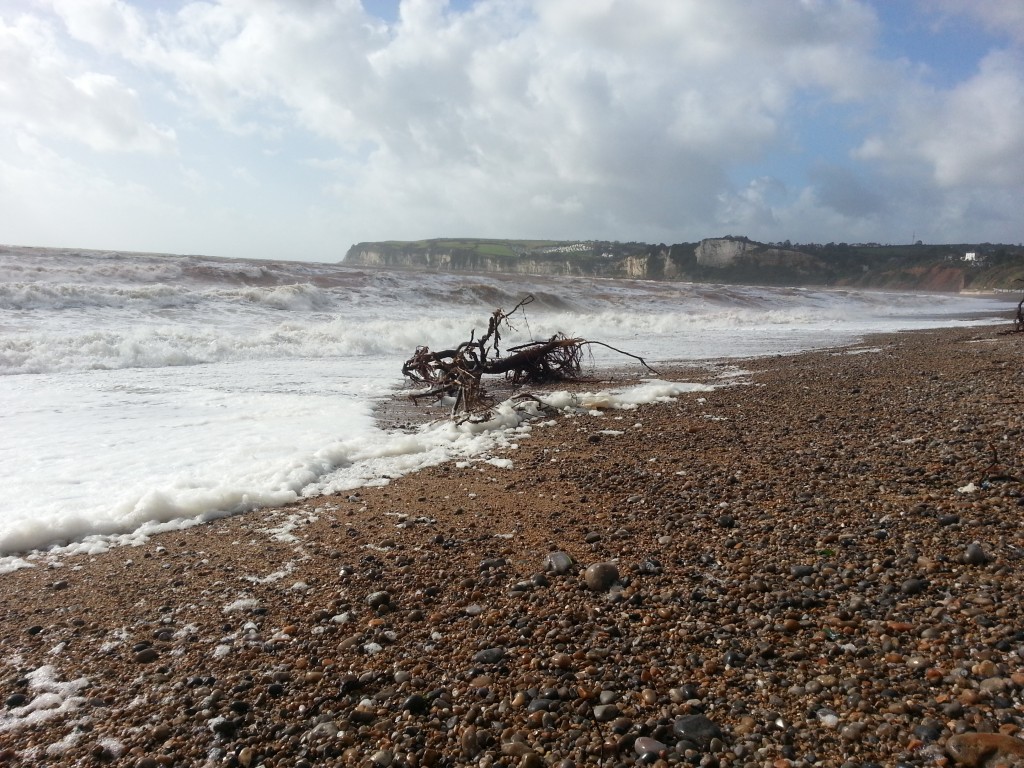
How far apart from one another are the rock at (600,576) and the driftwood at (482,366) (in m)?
3.79

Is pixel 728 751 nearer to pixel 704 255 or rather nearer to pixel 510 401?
pixel 510 401

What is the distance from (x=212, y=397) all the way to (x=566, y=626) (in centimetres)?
616

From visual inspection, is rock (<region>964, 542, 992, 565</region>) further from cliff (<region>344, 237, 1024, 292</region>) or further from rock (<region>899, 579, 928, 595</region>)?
cliff (<region>344, 237, 1024, 292</region>)

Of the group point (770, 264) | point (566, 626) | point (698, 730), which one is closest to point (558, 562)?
point (566, 626)

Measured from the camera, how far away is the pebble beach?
1.57 m

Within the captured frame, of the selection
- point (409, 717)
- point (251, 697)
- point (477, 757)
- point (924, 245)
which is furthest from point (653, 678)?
point (924, 245)

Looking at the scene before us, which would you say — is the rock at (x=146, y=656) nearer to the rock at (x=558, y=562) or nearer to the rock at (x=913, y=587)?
the rock at (x=558, y=562)

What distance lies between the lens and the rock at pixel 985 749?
1.31 meters

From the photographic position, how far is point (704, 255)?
74.8 meters

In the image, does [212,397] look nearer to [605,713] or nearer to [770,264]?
[605,713]

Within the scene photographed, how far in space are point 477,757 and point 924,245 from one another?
333 feet

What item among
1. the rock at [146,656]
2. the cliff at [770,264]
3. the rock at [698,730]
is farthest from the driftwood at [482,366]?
the cliff at [770,264]

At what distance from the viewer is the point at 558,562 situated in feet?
8.38

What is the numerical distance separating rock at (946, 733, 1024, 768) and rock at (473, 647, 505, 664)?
116 cm
